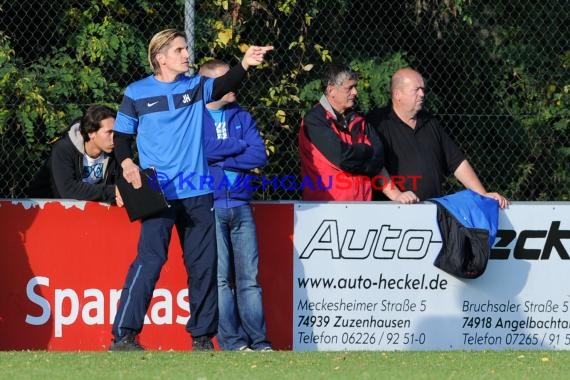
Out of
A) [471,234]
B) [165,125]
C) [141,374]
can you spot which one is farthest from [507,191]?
[141,374]

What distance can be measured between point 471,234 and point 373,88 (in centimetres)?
267

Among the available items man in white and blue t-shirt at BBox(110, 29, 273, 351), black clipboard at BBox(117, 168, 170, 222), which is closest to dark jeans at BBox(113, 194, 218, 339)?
man in white and blue t-shirt at BBox(110, 29, 273, 351)

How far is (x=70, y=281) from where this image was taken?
362 inches

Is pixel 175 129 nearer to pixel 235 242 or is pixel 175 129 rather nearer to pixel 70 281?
pixel 235 242

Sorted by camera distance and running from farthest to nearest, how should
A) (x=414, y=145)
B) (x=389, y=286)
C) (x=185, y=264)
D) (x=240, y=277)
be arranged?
(x=414, y=145) < (x=389, y=286) < (x=240, y=277) < (x=185, y=264)

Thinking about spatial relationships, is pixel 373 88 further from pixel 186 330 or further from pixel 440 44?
pixel 186 330

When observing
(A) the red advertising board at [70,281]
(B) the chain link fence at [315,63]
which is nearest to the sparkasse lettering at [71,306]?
(A) the red advertising board at [70,281]

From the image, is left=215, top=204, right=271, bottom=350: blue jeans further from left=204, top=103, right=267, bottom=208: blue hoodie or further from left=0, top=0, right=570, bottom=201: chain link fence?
left=0, top=0, right=570, bottom=201: chain link fence

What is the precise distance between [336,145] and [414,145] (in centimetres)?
77

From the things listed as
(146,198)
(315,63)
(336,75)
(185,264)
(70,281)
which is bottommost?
(70,281)

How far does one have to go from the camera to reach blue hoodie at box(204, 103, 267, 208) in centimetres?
880

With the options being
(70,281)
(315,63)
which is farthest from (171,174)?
(315,63)

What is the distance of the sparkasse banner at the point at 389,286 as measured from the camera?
9.31m

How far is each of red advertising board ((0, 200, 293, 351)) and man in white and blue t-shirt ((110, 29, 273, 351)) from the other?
→ 80cm
